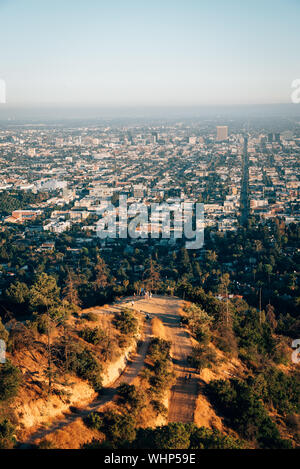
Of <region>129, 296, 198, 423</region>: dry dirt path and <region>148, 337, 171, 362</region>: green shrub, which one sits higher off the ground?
<region>148, 337, 171, 362</region>: green shrub

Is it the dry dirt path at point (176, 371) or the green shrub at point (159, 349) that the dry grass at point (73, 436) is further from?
the green shrub at point (159, 349)

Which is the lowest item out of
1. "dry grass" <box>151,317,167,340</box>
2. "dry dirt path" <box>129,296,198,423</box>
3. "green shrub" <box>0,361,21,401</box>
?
"dry dirt path" <box>129,296,198,423</box>

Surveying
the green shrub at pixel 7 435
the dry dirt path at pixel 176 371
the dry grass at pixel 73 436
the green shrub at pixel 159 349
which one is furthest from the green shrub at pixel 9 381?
the green shrub at pixel 159 349

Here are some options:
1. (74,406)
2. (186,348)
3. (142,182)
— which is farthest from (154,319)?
(142,182)

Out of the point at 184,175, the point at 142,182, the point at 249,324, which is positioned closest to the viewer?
the point at 249,324

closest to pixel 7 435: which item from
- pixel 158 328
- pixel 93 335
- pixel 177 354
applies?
pixel 93 335

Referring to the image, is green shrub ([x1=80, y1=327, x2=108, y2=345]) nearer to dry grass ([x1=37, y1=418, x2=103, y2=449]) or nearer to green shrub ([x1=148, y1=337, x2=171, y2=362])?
green shrub ([x1=148, y1=337, x2=171, y2=362])

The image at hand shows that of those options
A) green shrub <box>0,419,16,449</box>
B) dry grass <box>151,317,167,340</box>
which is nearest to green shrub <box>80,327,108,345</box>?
dry grass <box>151,317,167,340</box>

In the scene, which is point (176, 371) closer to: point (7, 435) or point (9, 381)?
point (9, 381)
